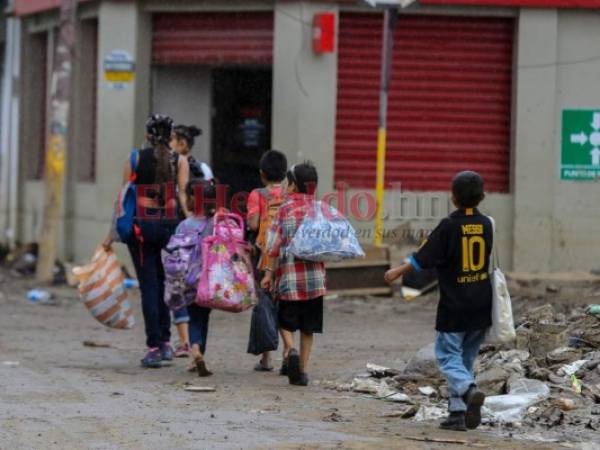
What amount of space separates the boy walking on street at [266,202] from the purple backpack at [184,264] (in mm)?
356

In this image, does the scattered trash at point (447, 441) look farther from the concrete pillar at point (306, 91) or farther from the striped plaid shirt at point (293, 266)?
the concrete pillar at point (306, 91)

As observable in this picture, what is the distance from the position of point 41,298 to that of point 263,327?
6.90 m

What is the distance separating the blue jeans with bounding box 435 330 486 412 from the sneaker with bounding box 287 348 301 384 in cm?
172

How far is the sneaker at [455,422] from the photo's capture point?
309 inches

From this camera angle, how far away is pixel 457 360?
26.3ft

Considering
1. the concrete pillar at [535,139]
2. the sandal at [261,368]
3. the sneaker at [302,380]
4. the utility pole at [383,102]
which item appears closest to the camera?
the sneaker at [302,380]

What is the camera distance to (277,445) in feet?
23.6

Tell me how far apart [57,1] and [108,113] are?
106 inches

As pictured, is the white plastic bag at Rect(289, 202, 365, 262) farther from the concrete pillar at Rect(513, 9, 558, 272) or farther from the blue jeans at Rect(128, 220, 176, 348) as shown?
the concrete pillar at Rect(513, 9, 558, 272)

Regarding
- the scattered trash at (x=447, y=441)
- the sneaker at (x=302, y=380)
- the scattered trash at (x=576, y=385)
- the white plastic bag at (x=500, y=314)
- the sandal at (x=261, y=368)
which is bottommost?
the sandal at (x=261, y=368)

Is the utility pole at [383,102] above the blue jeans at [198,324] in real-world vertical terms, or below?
above

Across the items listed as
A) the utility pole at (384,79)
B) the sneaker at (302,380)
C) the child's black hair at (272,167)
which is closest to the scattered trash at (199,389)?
the sneaker at (302,380)

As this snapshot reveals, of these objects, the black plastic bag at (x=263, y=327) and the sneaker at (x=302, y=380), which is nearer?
the sneaker at (x=302, y=380)

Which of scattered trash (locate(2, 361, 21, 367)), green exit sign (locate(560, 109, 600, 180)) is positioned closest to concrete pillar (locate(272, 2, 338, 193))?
green exit sign (locate(560, 109, 600, 180))
